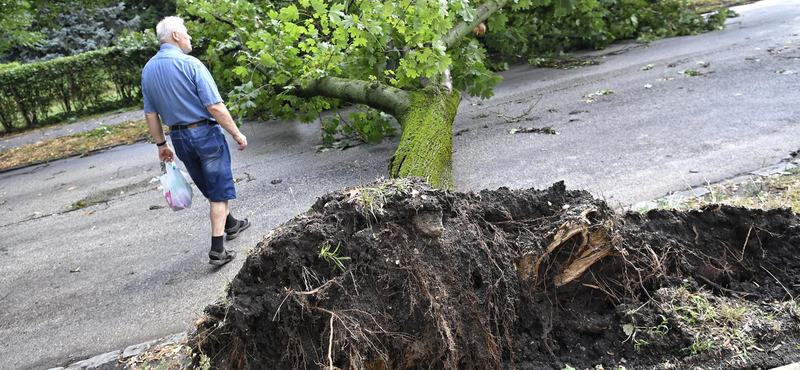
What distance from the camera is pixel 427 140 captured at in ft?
14.2

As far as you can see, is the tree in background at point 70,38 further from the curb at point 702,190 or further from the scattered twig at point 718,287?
the scattered twig at point 718,287

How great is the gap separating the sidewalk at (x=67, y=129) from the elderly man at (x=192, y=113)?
9.36m

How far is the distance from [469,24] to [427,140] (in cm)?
294

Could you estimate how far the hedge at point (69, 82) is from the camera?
12812 mm

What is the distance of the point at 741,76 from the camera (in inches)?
314

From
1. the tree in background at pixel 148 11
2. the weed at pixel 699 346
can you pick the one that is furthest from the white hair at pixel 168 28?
the tree in background at pixel 148 11

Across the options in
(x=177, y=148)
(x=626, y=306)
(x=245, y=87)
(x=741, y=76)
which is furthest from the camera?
(x=741, y=76)

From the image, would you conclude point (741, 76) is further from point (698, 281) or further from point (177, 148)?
point (177, 148)

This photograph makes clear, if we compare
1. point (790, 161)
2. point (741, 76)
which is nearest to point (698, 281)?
point (790, 161)

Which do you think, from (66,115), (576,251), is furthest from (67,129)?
(576,251)

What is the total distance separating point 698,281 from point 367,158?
439cm

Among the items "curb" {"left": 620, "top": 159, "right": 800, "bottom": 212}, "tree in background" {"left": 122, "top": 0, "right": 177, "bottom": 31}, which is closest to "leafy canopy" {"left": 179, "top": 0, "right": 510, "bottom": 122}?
"curb" {"left": 620, "top": 159, "right": 800, "bottom": 212}

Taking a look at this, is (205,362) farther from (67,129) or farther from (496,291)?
(67,129)

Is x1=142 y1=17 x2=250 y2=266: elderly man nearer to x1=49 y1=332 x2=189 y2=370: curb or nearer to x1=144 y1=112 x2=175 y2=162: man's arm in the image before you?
x1=144 y1=112 x2=175 y2=162: man's arm
